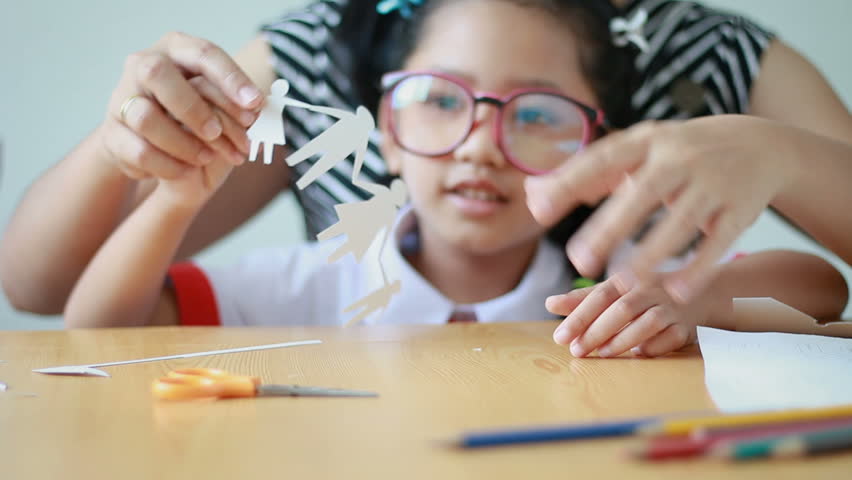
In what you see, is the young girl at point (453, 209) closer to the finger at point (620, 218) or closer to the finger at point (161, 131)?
the finger at point (161, 131)

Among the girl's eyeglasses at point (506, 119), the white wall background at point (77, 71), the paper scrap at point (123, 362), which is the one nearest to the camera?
the paper scrap at point (123, 362)

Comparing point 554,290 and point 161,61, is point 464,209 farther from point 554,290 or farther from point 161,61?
point 161,61

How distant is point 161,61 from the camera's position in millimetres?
666

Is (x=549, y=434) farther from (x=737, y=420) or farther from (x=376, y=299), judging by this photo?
(x=376, y=299)

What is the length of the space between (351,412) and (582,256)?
0.14 m

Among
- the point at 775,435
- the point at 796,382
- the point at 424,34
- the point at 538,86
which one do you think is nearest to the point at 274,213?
the point at 424,34

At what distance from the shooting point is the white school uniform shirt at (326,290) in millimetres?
920

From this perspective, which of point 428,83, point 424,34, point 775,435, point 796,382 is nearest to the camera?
point 775,435

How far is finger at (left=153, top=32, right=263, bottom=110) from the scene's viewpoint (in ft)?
2.10

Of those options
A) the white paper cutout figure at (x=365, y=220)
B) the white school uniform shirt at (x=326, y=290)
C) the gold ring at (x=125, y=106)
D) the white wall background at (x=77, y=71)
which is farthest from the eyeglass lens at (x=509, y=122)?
the white wall background at (x=77, y=71)

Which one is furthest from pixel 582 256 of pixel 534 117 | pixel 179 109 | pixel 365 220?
pixel 534 117

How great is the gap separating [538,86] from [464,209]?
18 cm

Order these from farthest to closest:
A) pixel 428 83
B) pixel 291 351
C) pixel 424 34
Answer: pixel 424 34, pixel 428 83, pixel 291 351

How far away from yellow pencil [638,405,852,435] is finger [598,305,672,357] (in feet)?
0.76
